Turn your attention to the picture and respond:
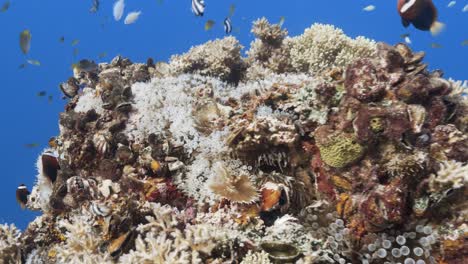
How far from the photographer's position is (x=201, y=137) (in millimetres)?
4996

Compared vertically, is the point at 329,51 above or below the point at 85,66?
below

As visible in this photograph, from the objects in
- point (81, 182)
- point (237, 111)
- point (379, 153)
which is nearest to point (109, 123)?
point (81, 182)

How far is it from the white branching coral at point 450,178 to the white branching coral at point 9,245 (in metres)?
4.72

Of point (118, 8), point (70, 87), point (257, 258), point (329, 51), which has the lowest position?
point (257, 258)

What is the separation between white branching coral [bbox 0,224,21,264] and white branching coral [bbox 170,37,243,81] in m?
4.49

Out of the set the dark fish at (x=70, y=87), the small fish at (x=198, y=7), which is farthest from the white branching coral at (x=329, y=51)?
the dark fish at (x=70, y=87)

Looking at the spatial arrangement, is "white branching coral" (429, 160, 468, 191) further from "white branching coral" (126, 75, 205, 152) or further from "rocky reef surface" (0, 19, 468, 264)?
"white branching coral" (126, 75, 205, 152)

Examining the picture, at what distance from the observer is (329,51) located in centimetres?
789

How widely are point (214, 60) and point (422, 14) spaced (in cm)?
428

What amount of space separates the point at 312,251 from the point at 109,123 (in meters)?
3.43

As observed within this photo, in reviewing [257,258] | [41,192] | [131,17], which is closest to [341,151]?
[257,258]

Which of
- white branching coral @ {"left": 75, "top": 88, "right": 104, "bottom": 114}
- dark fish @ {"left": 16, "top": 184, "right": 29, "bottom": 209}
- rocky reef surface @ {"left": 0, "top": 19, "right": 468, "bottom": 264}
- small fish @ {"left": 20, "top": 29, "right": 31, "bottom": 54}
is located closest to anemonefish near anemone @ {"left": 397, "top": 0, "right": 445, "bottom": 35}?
rocky reef surface @ {"left": 0, "top": 19, "right": 468, "bottom": 264}

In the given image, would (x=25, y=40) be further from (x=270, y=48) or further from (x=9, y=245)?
(x=270, y=48)

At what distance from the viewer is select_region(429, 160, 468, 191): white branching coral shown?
340 cm
